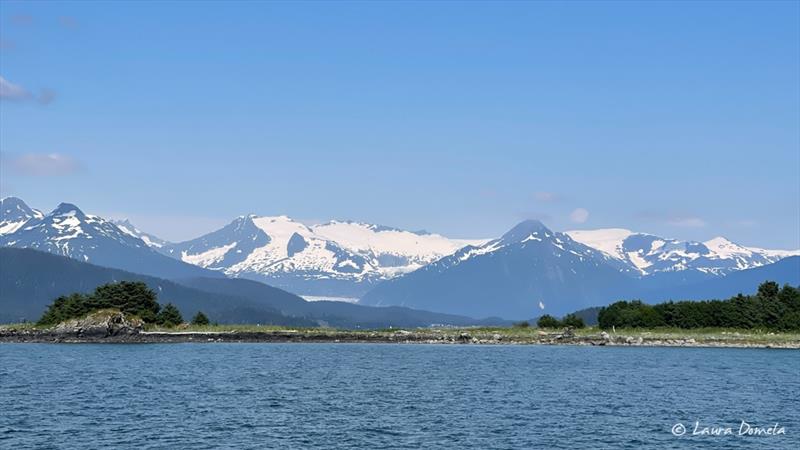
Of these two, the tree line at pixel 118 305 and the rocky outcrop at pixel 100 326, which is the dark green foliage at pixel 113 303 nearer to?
the tree line at pixel 118 305

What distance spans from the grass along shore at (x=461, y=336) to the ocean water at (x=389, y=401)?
118 feet

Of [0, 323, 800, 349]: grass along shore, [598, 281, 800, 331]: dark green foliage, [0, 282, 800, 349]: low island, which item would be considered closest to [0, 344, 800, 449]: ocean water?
[0, 323, 800, 349]: grass along shore

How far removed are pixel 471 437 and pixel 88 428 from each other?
957 inches

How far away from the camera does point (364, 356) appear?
5320 inches

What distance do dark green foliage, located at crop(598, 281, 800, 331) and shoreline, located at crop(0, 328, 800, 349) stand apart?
9904 mm

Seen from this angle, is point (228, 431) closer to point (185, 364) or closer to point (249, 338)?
point (185, 364)

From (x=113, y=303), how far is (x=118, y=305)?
101 cm

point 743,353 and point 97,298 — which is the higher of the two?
point 97,298

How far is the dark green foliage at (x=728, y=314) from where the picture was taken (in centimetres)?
17462

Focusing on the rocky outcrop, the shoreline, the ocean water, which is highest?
the rocky outcrop

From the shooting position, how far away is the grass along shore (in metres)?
163

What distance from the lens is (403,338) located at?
191m

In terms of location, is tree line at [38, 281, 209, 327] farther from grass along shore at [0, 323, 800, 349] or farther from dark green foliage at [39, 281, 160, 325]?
grass along shore at [0, 323, 800, 349]

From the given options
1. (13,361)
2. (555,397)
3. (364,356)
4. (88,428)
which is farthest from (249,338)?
(88,428)
